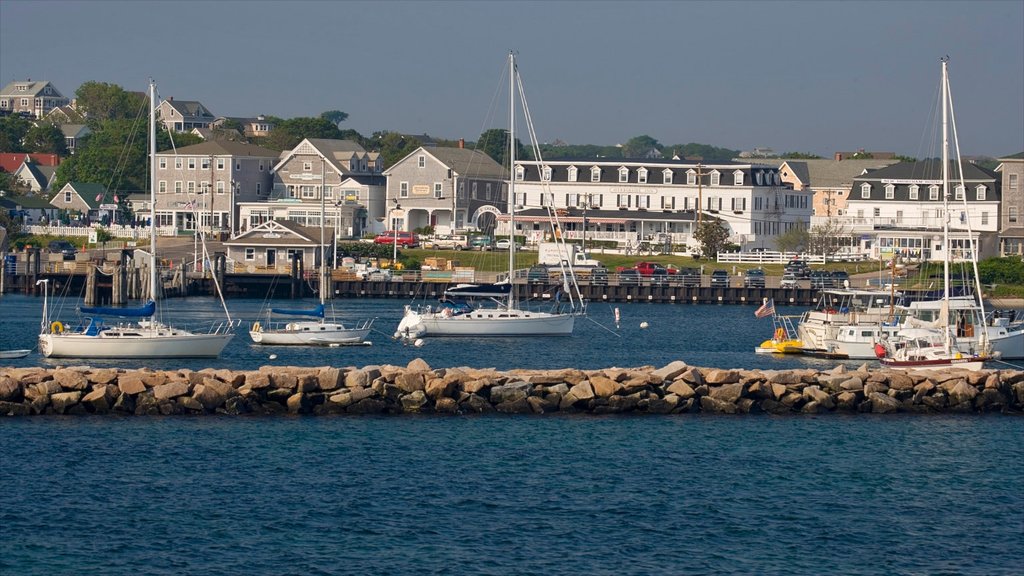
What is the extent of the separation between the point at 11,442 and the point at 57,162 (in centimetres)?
13499

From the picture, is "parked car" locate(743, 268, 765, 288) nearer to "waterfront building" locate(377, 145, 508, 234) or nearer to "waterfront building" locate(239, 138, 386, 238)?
"waterfront building" locate(377, 145, 508, 234)

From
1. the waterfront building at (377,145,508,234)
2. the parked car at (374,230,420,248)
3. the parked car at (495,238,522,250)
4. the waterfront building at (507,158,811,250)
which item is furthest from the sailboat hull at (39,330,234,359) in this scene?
the waterfront building at (377,145,508,234)

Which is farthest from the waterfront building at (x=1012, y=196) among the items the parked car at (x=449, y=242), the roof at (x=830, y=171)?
the parked car at (x=449, y=242)

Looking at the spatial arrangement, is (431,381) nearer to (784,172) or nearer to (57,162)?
(784,172)

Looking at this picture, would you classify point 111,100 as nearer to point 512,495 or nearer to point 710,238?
point 710,238

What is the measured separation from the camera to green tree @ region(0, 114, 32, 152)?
169250 mm

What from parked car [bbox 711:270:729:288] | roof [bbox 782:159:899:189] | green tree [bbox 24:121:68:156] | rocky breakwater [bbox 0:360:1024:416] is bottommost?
rocky breakwater [bbox 0:360:1024:416]

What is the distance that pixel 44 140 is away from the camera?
173 metres

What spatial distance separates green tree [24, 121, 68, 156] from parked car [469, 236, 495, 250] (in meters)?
83.3

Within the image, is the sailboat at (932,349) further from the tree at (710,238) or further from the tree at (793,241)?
the tree at (793,241)

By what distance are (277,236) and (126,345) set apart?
42784 millimetres

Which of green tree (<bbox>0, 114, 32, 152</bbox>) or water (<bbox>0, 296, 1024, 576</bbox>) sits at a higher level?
green tree (<bbox>0, 114, 32, 152</bbox>)

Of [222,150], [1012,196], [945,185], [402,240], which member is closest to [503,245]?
[402,240]

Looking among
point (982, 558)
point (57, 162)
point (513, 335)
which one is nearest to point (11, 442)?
point (982, 558)
